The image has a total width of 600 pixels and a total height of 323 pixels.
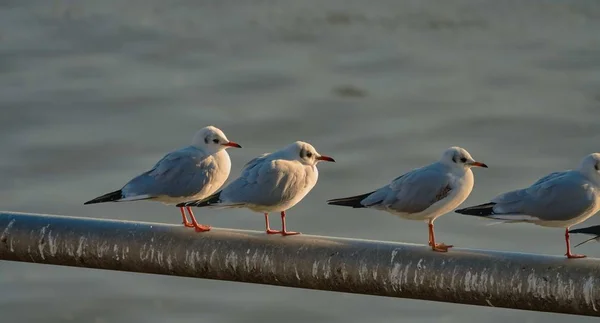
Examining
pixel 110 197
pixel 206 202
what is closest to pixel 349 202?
pixel 206 202

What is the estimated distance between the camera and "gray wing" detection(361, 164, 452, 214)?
6.94m

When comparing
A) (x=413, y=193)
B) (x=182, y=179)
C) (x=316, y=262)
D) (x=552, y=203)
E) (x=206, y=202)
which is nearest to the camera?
(x=316, y=262)

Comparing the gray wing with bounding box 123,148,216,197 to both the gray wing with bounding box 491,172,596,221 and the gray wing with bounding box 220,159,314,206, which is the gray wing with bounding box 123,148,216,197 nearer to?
the gray wing with bounding box 220,159,314,206

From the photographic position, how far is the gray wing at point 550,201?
6.63 m

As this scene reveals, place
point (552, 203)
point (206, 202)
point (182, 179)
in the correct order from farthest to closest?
point (182, 179) → point (206, 202) → point (552, 203)

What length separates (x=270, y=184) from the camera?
6.96 m

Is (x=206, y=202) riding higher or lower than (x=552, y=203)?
higher

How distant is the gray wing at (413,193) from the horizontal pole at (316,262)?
1282 millimetres

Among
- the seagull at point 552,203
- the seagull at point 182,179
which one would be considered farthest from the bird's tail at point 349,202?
the seagull at point 182,179

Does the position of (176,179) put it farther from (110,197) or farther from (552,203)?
(552,203)

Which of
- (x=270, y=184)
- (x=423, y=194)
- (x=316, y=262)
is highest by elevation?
(x=270, y=184)

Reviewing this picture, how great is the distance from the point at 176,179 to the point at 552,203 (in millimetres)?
1851

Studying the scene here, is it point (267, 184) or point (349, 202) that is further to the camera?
point (267, 184)

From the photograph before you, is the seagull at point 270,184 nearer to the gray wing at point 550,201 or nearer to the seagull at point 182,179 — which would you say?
the seagull at point 182,179
